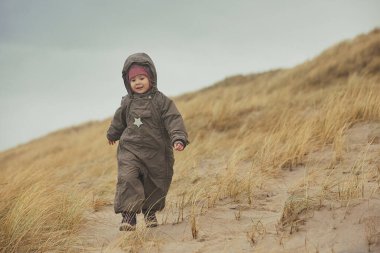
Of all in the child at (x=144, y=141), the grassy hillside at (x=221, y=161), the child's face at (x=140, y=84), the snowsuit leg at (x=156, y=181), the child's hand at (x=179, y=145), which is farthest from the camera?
the child's face at (x=140, y=84)

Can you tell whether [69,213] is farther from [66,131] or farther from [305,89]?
[66,131]

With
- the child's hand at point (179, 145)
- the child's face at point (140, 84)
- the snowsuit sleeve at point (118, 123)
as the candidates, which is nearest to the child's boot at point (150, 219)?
the child's hand at point (179, 145)

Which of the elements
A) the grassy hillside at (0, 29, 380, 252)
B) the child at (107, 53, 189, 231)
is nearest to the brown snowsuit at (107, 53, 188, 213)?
the child at (107, 53, 189, 231)

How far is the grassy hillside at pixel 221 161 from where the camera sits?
321 cm

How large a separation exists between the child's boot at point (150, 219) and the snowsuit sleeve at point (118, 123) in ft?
2.39

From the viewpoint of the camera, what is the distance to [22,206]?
3.28 metres

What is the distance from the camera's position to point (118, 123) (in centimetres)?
388

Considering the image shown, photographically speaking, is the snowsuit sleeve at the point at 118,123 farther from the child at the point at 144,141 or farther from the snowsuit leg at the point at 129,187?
the snowsuit leg at the point at 129,187

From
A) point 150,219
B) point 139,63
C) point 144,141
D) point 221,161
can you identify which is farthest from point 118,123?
point 221,161

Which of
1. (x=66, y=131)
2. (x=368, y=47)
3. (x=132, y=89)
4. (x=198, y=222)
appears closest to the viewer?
(x=198, y=222)

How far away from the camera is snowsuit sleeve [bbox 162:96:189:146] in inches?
137

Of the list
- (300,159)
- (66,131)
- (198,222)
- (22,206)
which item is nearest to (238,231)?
(198,222)

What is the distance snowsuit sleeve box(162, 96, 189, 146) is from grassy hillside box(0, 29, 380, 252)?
0.50 metres

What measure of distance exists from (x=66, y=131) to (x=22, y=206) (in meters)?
19.4
